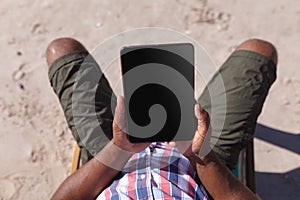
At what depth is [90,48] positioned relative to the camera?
247cm

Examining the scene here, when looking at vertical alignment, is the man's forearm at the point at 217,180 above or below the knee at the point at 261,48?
below

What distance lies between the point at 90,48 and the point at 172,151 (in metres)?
1.02

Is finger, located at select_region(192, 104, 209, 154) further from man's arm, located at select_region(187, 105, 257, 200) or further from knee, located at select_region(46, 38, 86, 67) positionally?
knee, located at select_region(46, 38, 86, 67)

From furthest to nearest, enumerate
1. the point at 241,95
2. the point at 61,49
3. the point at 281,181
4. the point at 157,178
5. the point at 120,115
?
the point at 281,181 < the point at 61,49 < the point at 241,95 < the point at 157,178 < the point at 120,115

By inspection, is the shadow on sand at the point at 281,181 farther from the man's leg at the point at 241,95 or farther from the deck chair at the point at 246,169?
the man's leg at the point at 241,95

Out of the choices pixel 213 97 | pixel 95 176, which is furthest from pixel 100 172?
pixel 213 97

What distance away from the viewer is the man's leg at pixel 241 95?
1.75 metres

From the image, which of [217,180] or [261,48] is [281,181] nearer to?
[261,48]

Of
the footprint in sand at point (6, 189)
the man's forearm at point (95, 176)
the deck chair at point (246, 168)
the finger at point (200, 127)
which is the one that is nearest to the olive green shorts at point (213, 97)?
A: the deck chair at point (246, 168)

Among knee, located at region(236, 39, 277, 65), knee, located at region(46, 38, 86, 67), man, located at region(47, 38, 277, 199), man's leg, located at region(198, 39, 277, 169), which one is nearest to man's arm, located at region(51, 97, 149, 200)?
man, located at region(47, 38, 277, 199)

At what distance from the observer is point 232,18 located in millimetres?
2514

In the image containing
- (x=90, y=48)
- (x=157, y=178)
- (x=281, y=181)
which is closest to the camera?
(x=157, y=178)

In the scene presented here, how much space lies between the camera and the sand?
2145 millimetres

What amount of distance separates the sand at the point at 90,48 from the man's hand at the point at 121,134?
742 millimetres
